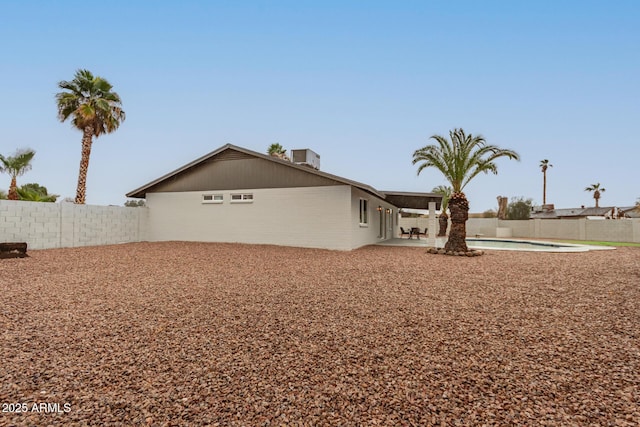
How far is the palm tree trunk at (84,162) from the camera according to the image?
19016 millimetres

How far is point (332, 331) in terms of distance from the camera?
13.3 feet

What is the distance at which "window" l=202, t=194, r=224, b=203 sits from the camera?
16438mm

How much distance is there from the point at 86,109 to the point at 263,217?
13.4 metres

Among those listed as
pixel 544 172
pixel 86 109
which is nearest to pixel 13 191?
pixel 86 109

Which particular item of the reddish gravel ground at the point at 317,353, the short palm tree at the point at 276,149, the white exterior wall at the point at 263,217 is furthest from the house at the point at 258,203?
the short palm tree at the point at 276,149

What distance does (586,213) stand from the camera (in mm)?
47344

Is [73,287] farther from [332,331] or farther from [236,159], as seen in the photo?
[236,159]

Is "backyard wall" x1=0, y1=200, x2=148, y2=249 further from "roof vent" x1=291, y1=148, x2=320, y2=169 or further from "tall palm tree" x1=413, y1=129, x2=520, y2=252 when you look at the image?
"tall palm tree" x1=413, y1=129, x2=520, y2=252

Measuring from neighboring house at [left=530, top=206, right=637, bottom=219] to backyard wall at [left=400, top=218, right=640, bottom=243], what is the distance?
66.2ft

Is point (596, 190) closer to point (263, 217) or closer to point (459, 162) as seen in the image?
point (459, 162)

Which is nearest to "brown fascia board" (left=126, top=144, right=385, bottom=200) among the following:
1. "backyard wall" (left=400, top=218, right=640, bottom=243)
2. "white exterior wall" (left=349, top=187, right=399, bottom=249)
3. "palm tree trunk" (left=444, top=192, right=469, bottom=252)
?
"white exterior wall" (left=349, top=187, right=399, bottom=249)

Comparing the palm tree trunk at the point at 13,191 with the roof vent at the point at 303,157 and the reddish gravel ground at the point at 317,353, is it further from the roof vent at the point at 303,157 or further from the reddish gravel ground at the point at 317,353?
the roof vent at the point at 303,157

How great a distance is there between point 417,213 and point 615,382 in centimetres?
3404

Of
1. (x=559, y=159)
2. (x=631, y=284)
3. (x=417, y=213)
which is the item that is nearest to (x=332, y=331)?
(x=631, y=284)
